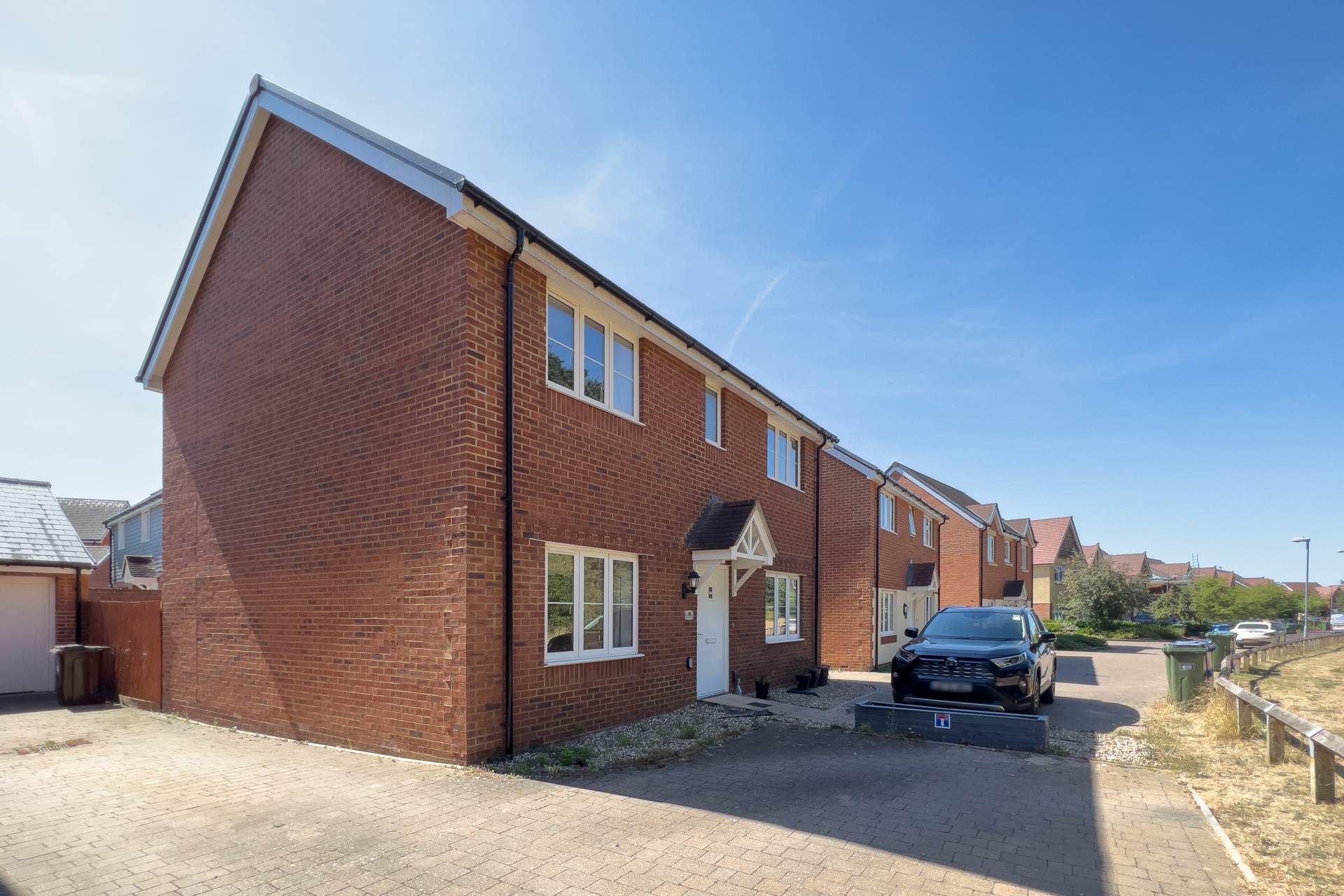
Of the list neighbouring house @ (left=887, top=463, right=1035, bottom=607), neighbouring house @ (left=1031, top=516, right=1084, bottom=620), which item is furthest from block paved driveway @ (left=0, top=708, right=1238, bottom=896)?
neighbouring house @ (left=1031, top=516, right=1084, bottom=620)

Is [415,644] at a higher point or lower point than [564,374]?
Result: lower

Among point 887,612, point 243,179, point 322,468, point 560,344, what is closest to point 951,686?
point 560,344

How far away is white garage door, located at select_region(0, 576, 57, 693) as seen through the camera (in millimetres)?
14852

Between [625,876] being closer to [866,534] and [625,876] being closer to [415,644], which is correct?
[415,644]

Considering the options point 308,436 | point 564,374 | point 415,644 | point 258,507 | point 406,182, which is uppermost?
point 406,182

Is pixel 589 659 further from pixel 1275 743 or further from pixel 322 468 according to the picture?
pixel 1275 743

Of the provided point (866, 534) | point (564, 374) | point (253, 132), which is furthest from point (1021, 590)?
point (253, 132)

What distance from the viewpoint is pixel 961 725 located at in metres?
9.09

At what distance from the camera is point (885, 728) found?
9602mm

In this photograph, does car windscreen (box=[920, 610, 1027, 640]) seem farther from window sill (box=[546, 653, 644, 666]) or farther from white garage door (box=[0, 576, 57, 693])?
white garage door (box=[0, 576, 57, 693])

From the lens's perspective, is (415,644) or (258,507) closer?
(415,644)

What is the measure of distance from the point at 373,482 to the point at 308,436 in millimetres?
1645

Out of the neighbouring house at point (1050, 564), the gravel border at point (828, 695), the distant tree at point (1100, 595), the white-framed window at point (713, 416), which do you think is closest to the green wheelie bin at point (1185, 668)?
the gravel border at point (828, 695)

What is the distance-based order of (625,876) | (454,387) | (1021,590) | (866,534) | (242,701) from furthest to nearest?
(1021,590), (866,534), (242,701), (454,387), (625,876)
